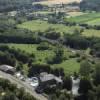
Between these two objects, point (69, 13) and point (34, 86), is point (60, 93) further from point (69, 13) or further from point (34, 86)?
point (69, 13)

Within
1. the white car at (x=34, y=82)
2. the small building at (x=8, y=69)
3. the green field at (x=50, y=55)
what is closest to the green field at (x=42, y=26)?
the green field at (x=50, y=55)

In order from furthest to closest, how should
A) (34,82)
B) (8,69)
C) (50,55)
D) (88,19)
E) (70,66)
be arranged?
(88,19), (50,55), (70,66), (8,69), (34,82)

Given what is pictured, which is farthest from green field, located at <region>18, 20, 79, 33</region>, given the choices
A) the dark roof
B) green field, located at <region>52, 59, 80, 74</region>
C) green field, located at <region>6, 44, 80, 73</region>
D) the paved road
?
the dark roof

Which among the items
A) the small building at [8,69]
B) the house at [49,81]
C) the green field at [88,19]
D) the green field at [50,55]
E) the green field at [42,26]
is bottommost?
the green field at [88,19]

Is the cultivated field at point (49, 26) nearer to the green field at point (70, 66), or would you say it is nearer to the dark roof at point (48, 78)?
the green field at point (70, 66)

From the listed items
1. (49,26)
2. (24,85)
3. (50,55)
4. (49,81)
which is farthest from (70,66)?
(49,26)

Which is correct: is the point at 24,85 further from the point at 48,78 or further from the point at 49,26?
the point at 49,26

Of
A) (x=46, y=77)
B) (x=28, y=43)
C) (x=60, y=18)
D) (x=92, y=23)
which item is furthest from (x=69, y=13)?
(x=46, y=77)
